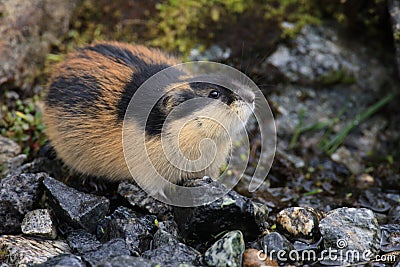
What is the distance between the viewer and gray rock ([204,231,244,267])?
425cm

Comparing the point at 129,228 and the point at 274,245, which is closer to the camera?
the point at 274,245

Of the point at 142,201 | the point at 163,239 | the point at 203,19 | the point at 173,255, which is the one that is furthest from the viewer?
the point at 203,19

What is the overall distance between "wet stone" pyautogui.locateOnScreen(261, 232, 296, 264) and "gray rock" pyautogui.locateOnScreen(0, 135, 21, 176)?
3008 mm

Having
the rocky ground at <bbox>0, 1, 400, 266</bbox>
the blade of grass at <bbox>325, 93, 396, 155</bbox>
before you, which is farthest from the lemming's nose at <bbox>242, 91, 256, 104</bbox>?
the blade of grass at <bbox>325, 93, 396, 155</bbox>

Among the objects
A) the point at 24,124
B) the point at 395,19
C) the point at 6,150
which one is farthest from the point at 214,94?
the point at 395,19

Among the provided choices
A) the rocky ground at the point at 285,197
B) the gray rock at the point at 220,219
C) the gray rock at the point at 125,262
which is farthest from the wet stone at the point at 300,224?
the gray rock at the point at 125,262

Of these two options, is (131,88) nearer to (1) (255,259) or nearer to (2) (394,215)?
(1) (255,259)

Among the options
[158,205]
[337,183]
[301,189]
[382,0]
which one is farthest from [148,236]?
[382,0]

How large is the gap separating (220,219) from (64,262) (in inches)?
54.7

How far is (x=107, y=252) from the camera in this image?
4.33 m

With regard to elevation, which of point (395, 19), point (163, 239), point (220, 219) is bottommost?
point (163, 239)

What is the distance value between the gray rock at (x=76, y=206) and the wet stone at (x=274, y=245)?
1.52 m

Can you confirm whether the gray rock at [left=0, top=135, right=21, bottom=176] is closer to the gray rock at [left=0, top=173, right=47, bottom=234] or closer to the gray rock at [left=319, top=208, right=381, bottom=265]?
the gray rock at [left=0, top=173, right=47, bottom=234]

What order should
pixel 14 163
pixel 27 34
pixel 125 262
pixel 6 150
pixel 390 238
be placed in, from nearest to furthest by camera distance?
1. pixel 125 262
2. pixel 390 238
3. pixel 14 163
4. pixel 6 150
5. pixel 27 34
